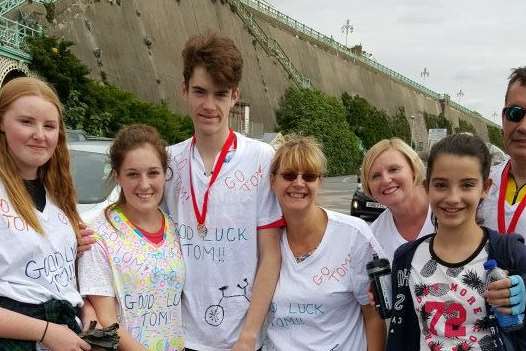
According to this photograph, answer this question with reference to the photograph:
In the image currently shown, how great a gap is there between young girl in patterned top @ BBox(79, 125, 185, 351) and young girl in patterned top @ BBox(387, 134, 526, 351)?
1082mm

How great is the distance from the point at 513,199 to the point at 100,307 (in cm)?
204

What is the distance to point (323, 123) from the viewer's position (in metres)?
38.0

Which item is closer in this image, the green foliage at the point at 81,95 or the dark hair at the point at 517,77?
the dark hair at the point at 517,77

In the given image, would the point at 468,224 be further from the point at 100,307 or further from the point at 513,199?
the point at 100,307

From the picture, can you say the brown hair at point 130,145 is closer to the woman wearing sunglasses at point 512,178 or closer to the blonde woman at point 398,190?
the blonde woman at point 398,190

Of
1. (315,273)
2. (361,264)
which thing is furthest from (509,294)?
(315,273)

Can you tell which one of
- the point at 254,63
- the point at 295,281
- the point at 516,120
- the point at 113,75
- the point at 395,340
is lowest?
the point at 395,340

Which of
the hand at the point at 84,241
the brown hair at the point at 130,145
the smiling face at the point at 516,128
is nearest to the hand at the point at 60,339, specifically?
the hand at the point at 84,241

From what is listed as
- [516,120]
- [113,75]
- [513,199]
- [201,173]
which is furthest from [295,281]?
[113,75]

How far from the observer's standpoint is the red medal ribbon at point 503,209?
2684 mm

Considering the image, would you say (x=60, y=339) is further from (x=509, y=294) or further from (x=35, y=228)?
(x=509, y=294)

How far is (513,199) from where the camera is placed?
274 cm

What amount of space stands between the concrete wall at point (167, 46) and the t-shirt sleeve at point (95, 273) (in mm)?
20160

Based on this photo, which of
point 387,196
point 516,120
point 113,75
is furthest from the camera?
point 113,75
